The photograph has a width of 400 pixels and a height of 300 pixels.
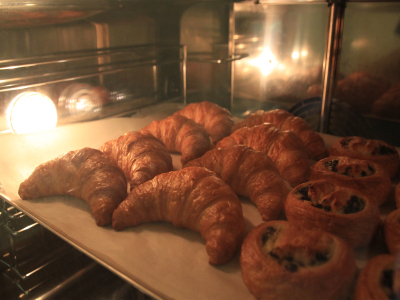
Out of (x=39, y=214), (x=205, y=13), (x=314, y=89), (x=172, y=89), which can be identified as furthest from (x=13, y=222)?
(x=314, y=89)

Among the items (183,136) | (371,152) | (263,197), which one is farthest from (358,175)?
(183,136)

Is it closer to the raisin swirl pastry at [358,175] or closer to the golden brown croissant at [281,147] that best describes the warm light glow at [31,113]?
the golden brown croissant at [281,147]

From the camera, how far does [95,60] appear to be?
1.65 m

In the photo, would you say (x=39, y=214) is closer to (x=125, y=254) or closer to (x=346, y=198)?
(x=125, y=254)

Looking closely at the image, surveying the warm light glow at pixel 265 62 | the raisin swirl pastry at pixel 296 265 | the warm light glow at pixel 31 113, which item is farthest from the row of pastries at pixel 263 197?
the warm light glow at pixel 265 62

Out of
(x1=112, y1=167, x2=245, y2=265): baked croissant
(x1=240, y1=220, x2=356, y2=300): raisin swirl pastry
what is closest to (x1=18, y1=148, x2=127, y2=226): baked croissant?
(x1=112, y1=167, x2=245, y2=265): baked croissant

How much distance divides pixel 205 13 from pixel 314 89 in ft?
2.64

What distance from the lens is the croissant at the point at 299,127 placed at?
1.59m

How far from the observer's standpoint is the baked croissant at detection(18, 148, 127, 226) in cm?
119

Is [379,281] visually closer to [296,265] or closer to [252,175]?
[296,265]

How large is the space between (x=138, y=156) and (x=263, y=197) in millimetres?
515

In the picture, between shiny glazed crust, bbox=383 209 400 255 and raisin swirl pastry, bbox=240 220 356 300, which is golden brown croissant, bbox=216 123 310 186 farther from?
raisin swirl pastry, bbox=240 220 356 300

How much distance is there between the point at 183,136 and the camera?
164cm

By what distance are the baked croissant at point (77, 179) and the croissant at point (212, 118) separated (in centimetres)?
67
